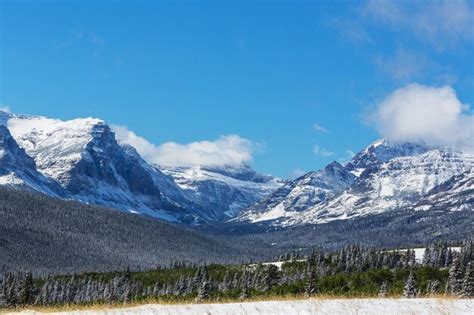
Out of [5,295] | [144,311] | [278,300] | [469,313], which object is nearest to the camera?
[469,313]

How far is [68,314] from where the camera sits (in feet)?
100

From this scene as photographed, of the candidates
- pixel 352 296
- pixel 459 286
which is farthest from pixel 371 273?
pixel 352 296

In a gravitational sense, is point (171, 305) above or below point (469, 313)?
below

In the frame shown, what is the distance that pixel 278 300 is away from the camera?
33281mm

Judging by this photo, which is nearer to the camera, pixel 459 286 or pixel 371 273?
pixel 459 286

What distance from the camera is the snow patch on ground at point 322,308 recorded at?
30.1 m

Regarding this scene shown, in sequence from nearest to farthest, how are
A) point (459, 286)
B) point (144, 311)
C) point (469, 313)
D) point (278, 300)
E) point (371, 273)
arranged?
1. point (469, 313)
2. point (144, 311)
3. point (278, 300)
4. point (459, 286)
5. point (371, 273)

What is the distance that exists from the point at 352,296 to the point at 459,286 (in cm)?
8161

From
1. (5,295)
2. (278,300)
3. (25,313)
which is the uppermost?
(278,300)

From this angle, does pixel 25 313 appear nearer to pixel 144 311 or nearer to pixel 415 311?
pixel 144 311

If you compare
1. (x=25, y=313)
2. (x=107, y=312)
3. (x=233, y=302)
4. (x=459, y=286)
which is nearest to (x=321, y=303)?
(x=233, y=302)

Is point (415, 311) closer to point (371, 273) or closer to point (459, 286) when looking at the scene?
point (459, 286)

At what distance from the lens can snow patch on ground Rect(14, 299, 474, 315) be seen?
3014 centimetres

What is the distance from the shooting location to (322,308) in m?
30.6
